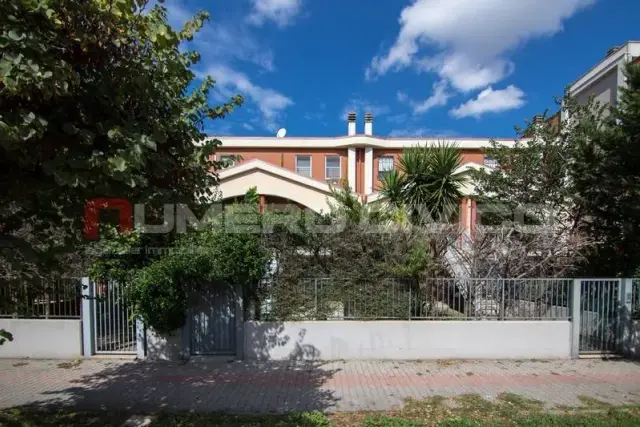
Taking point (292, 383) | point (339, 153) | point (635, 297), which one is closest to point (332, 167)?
point (339, 153)

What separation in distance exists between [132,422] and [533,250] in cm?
804

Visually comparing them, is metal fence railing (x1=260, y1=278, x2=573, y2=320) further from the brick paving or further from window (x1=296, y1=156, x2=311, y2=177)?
window (x1=296, y1=156, x2=311, y2=177)

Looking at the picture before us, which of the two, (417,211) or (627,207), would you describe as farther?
(417,211)

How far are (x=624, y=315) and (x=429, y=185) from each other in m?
4.72

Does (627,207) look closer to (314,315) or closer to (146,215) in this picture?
(314,315)

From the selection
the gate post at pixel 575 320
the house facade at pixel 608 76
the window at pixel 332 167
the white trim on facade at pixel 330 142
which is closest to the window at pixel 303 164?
the white trim on facade at pixel 330 142

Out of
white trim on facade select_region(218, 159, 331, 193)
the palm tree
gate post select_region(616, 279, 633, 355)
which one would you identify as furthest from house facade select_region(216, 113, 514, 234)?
gate post select_region(616, 279, 633, 355)

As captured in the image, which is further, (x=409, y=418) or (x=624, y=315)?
(x=624, y=315)

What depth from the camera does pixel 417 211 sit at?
371 inches

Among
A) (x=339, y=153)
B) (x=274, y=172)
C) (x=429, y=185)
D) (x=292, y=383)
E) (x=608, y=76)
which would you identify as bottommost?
(x=292, y=383)

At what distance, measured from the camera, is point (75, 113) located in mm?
2490

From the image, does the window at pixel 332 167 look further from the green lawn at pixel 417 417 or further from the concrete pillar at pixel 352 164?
the green lawn at pixel 417 417

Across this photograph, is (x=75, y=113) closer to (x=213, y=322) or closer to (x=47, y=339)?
(x=213, y=322)

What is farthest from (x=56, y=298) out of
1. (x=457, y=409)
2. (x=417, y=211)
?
(x=417, y=211)
